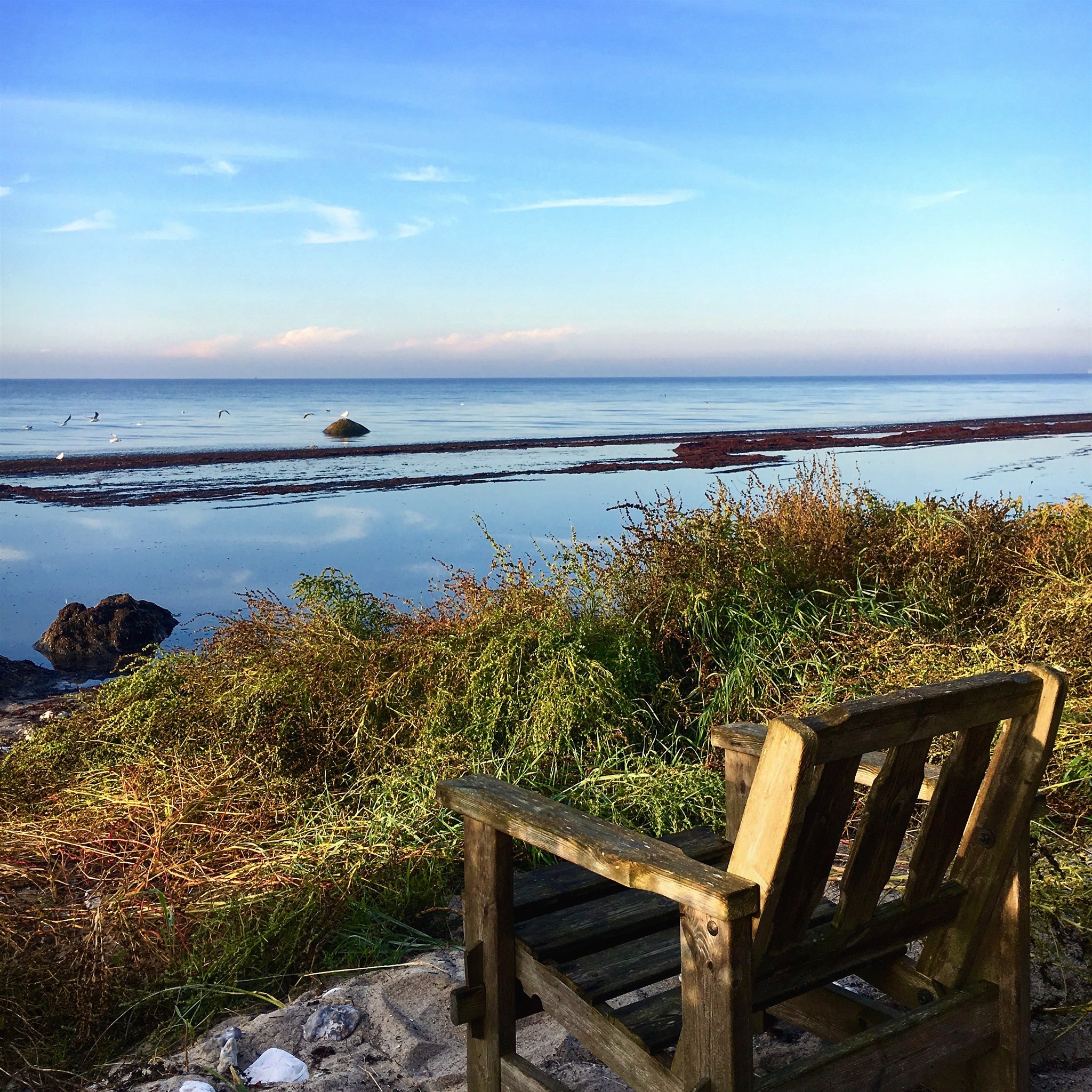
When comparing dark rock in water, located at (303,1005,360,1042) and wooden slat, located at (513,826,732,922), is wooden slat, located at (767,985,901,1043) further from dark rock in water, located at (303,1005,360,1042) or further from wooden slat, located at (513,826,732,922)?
dark rock in water, located at (303,1005,360,1042)

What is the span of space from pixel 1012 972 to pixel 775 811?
0.95m

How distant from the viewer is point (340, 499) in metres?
20.4

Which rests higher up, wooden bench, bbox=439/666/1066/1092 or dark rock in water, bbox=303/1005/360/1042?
wooden bench, bbox=439/666/1066/1092

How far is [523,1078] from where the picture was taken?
225 centimetres

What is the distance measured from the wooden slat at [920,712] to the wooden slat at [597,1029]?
706 millimetres

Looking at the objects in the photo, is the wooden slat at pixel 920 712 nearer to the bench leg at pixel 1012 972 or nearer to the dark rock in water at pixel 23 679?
the bench leg at pixel 1012 972

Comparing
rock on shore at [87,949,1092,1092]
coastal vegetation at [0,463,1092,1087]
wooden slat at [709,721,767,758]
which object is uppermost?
wooden slat at [709,721,767,758]

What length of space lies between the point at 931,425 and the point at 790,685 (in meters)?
37.9

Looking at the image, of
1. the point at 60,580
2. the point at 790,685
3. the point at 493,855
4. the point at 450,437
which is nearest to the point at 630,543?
the point at 790,685

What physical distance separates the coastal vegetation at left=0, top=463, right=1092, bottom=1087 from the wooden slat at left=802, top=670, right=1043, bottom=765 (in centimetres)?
151

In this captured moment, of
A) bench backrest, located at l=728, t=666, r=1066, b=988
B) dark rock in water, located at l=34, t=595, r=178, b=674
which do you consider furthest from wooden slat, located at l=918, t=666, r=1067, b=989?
dark rock in water, located at l=34, t=595, r=178, b=674

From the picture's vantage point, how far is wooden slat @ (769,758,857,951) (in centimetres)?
178

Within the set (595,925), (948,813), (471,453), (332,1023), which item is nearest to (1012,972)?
(948,813)

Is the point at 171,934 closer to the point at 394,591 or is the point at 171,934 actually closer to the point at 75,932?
the point at 75,932
